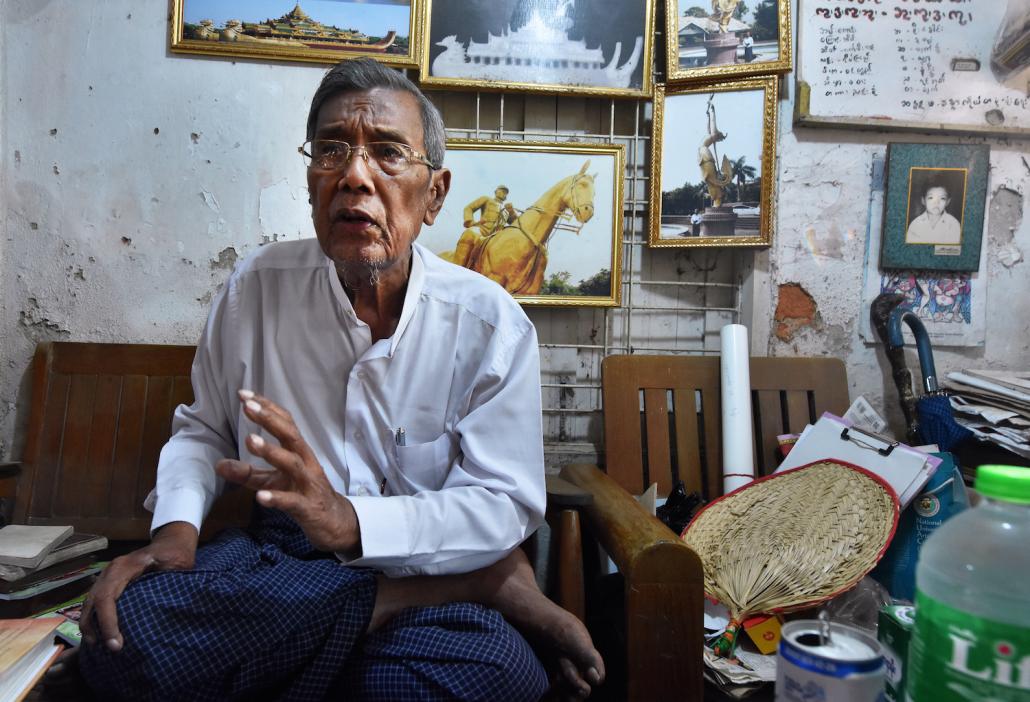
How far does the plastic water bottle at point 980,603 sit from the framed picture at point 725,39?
1.90 m

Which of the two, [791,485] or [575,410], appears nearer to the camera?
[791,485]

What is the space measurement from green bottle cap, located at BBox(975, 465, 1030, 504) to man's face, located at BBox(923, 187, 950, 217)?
203 centimetres

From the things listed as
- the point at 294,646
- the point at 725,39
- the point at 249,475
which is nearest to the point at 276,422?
the point at 249,475

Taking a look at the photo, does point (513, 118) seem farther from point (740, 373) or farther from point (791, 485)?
point (791, 485)

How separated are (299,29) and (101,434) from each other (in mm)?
1356

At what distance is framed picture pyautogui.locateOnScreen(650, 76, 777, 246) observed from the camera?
86.7 inches

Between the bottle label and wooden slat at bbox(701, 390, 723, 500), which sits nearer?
the bottle label

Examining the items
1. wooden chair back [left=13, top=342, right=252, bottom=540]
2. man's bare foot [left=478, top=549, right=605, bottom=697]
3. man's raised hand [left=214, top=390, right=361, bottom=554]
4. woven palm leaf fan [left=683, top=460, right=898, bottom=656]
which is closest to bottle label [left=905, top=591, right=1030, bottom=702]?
man's bare foot [left=478, top=549, right=605, bottom=697]

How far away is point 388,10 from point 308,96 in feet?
1.24

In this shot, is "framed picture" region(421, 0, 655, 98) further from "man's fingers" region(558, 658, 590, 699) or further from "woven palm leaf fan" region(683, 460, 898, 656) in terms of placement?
"man's fingers" region(558, 658, 590, 699)

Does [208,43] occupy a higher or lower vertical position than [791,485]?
higher

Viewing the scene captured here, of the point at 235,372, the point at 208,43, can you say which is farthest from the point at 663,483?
the point at 208,43

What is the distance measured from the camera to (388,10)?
2086 mm

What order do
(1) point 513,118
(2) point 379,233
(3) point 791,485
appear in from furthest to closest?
(1) point 513,118
(3) point 791,485
(2) point 379,233
